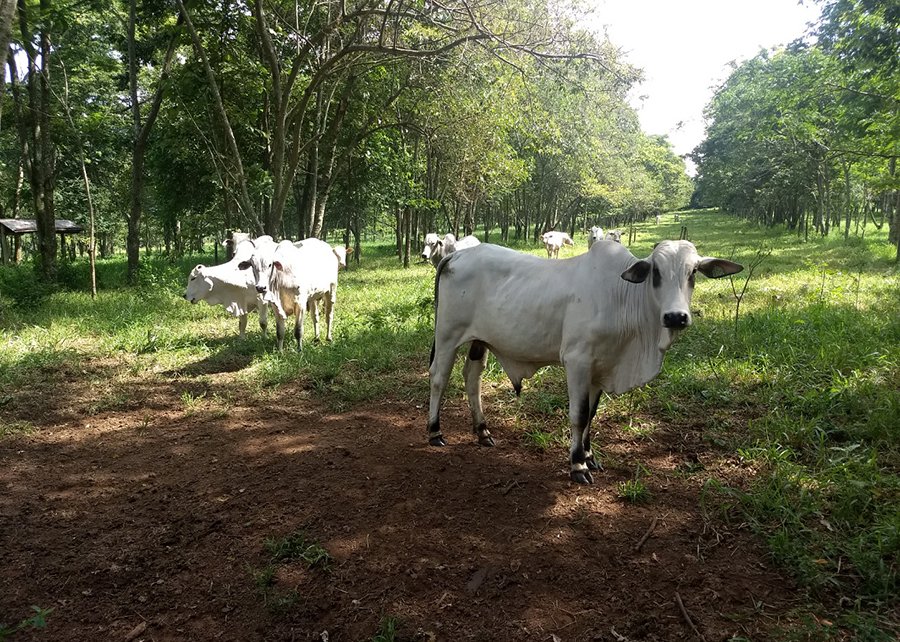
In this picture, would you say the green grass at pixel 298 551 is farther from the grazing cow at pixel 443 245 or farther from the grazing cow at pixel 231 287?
the grazing cow at pixel 443 245

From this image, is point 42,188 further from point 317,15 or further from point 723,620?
point 723,620

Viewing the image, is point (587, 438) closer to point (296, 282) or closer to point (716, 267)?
point (716, 267)

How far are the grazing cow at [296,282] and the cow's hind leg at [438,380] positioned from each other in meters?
3.92

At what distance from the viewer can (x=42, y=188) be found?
12672 millimetres

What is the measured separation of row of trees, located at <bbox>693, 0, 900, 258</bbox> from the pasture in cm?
723

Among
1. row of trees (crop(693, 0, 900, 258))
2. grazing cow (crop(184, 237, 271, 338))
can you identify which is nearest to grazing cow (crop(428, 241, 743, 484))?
grazing cow (crop(184, 237, 271, 338))

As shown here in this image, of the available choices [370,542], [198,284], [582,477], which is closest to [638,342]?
[582,477]

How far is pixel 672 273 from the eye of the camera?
11.6 ft

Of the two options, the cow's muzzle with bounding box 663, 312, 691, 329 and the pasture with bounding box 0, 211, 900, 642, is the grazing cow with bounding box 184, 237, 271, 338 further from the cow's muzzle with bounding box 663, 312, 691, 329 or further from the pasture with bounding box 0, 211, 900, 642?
the cow's muzzle with bounding box 663, 312, 691, 329

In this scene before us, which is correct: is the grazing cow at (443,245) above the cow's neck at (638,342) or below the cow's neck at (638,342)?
above

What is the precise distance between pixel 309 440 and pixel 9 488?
7.43ft

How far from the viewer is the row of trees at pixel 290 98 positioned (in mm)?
8078

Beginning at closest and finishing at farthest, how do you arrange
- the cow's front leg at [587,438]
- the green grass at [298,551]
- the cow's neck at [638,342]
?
the green grass at [298,551] → the cow's neck at [638,342] → the cow's front leg at [587,438]

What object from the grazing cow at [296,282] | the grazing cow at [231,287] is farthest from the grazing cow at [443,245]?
the grazing cow at [231,287]
